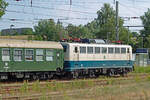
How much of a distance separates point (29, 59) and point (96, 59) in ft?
24.1

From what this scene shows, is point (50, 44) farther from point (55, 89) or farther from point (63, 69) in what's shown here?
point (55, 89)

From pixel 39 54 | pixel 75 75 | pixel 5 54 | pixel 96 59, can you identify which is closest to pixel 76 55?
pixel 75 75

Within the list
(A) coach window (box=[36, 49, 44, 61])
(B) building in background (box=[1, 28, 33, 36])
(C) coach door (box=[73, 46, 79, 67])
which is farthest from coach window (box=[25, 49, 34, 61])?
(B) building in background (box=[1, 28, 33, 36])

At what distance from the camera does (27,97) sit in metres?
16.0

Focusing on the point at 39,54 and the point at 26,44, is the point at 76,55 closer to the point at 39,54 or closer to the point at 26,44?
the point at 39,54

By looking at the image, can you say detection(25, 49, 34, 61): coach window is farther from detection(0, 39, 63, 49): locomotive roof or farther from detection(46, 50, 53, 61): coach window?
detection(46, 50, 53, 61): coach window

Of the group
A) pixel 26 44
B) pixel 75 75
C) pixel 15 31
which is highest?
pixel 15 31

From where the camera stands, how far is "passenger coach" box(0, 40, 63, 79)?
23500 mm

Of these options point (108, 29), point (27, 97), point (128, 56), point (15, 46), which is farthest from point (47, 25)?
point (27, 97)

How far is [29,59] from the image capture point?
2495cm

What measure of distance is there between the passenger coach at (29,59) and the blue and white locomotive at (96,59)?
2.85ft

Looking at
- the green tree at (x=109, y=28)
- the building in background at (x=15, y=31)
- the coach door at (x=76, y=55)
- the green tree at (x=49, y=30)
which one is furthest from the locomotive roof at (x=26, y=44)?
the building in background at (x=15, y=31)

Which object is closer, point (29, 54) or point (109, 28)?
point (29, 54)

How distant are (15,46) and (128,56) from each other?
45.3 ft
